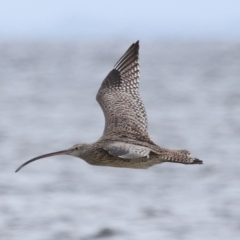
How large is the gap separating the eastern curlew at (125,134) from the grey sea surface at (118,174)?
2.61 meters

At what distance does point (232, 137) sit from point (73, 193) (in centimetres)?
747

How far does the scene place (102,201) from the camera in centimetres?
1711

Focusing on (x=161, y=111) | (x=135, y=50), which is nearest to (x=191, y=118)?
(x=161, y=111)

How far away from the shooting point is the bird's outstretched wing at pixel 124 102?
11742 mm

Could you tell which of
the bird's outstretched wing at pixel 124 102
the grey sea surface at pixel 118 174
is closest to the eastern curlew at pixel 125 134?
the bird's outstretched wing at pixel 124 102

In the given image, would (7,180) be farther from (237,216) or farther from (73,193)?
(237,216)

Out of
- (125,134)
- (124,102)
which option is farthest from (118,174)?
(125,134)

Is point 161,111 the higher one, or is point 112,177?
point 161,111

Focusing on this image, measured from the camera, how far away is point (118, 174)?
2017 cm

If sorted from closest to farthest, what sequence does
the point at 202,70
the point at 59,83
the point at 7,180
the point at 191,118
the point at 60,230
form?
1. the point at 60,230
2. the point at 7,180
3. the point at 191,118
4. the point at 59,83
5. the point at 202,70

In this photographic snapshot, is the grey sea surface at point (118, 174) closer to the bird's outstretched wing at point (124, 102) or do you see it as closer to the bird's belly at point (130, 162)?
the bird's outstretched wing at point (124, 102)

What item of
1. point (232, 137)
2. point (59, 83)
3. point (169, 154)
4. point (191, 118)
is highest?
point (59, 83)

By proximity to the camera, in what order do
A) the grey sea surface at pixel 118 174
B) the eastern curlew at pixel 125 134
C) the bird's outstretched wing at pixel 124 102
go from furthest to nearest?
the grey sea surface at pixel 118 174 < the bird's outstretched wing at pixel 124 102 < the eastern curlew at pixel 125 134

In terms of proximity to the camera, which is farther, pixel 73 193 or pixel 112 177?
pixel 112 177
